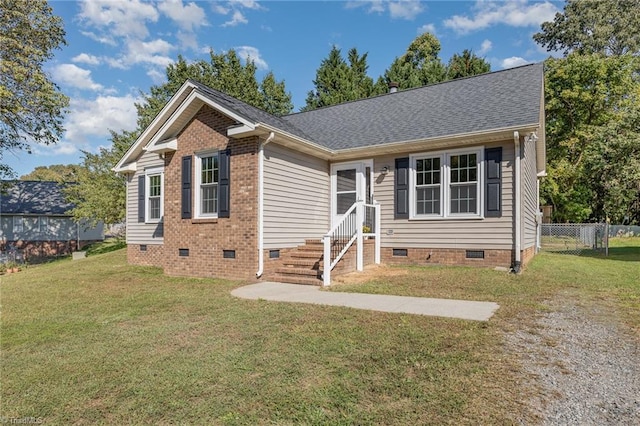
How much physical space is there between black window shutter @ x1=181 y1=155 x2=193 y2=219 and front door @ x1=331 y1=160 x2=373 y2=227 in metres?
4.13

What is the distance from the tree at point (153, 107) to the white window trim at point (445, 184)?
16871 millimetres

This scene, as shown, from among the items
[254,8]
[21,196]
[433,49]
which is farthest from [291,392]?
[433,49]

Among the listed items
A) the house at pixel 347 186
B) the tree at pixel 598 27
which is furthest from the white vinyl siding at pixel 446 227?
the tree at pixel 598 27

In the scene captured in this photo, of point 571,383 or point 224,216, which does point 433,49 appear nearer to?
point 224,216

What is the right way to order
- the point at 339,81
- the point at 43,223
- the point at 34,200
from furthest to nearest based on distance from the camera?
the point at 339,81, the point at 34,200, the point at 43,223

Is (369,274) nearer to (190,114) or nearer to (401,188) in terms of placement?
(401,188)

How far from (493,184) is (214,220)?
6.96 meters

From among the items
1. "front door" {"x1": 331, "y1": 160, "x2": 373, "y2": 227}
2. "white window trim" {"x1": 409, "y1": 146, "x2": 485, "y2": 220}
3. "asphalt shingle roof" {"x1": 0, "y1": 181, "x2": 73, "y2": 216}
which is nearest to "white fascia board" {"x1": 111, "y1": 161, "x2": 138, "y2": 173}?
"front door" {"x1": 331, "y1": 160, "x2": 373, "y2": 227}

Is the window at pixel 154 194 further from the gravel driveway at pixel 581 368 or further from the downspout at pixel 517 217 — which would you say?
the gravel driveway at pixel 581 368

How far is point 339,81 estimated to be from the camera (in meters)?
28.2

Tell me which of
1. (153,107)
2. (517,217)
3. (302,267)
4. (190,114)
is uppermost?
(153,107)

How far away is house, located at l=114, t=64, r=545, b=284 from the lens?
28.6ft

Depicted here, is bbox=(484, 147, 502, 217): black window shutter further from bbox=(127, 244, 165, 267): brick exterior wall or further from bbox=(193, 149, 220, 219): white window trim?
bbox=(127, 244, 165, 267): brick exterior wall

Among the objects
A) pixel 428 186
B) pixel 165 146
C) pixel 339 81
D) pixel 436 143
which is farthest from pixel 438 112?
pixel 339 81
